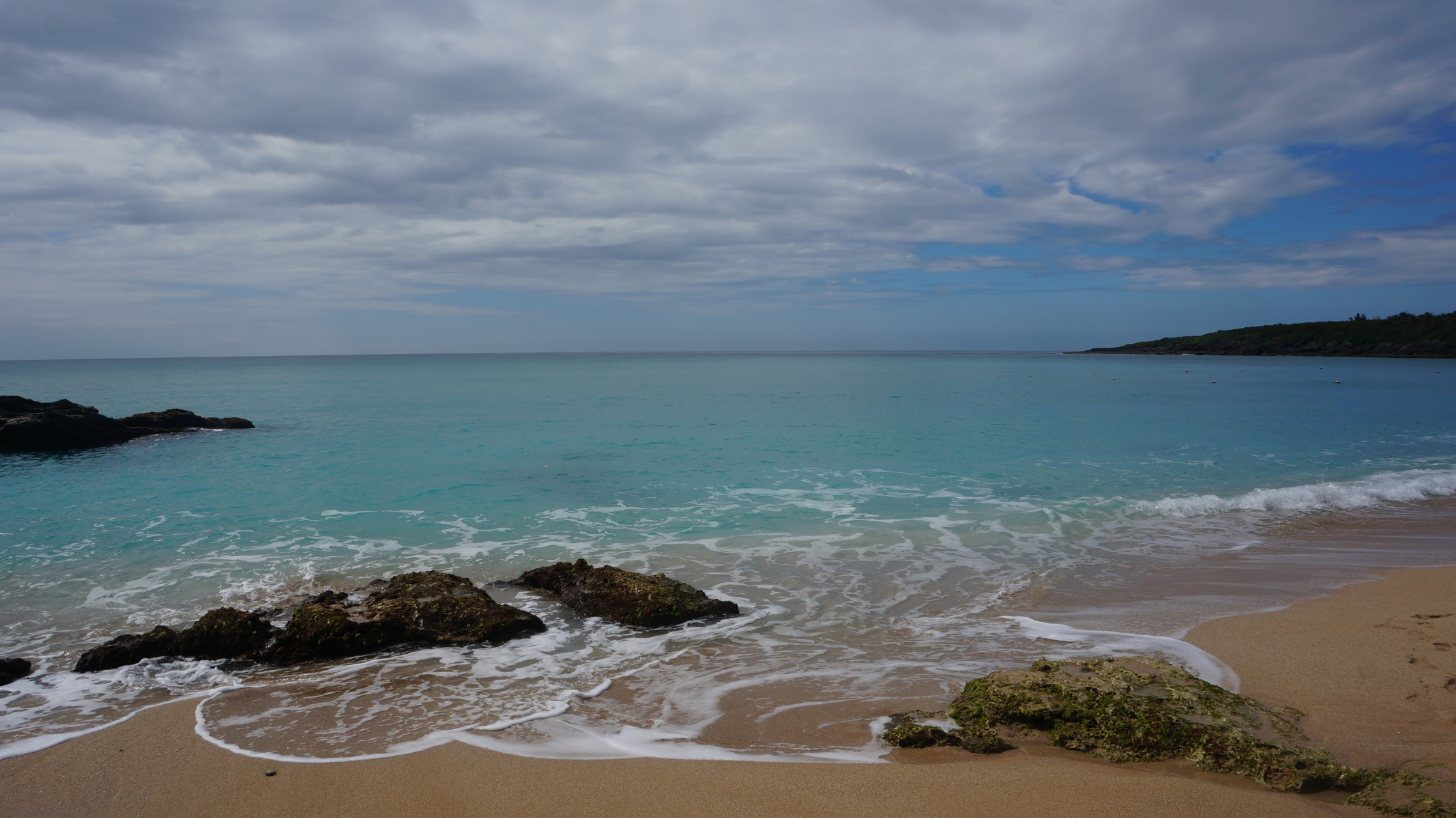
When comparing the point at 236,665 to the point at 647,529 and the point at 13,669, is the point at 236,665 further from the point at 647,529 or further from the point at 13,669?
the point at 647,529

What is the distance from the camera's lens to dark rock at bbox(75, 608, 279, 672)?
19.0 feet

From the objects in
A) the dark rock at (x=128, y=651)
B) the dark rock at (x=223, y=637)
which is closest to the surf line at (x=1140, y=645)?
the dark rock at (x=223, y=637)

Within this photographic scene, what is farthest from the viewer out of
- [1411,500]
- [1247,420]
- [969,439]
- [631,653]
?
[1247,420]

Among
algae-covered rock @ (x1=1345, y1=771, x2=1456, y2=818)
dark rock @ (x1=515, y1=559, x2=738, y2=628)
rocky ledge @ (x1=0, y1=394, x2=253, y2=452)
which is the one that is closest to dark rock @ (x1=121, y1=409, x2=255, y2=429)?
rocky ledge @ (x1=0, y1=394, x2=253, y2=452)

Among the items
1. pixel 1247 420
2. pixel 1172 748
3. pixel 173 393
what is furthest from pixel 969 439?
pixel 173 393

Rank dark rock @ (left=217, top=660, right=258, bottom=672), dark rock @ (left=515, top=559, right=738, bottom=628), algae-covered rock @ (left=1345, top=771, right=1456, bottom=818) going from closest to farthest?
algae-covered rock @ (left=1345, top=771, right=1456, bottom=818) < dark rock @ (left=217, top=660, right=258, bottom=672) < dark rock @ (left=515, top=559, right=738, bottom=628)

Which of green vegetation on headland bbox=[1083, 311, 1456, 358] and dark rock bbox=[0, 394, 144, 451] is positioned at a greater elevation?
green vegetation on headland bbox=[1083, 311, 1456, 358]

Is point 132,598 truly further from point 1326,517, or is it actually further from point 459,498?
point 1326,517

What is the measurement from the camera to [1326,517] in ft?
39.3

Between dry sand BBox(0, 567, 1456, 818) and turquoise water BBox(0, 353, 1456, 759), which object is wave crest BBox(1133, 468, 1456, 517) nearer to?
turquoise water BBox(0, 353, 1456, 759)

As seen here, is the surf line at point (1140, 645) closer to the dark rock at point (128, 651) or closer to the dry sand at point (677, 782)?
the dry sand at point (677, 782)

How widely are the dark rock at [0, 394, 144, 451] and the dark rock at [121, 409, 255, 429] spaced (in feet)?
5.54

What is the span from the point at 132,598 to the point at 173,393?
58.2m

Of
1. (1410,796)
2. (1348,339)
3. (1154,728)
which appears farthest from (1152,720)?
(1348,339)
